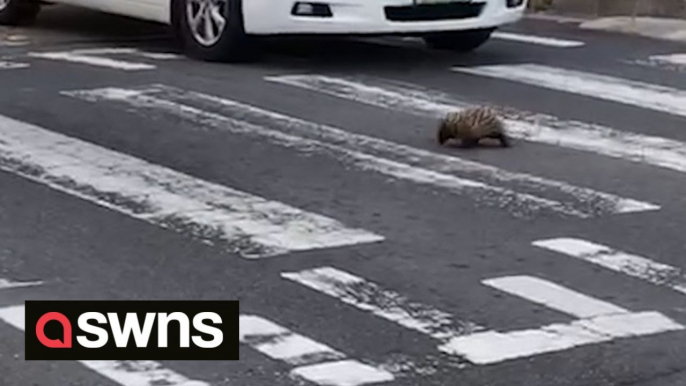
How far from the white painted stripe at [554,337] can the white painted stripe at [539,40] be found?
7.48 metres

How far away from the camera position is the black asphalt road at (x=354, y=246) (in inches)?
227

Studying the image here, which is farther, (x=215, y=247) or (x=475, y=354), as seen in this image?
(x=215, y=247)

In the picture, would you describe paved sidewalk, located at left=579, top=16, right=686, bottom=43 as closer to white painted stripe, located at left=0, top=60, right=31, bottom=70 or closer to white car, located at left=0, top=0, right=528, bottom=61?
white car, located at left=0, top=0, right=528, bottom=61

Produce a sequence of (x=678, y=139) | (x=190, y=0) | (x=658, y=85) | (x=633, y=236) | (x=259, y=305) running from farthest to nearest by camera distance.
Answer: (x=190, y=0) → (x=658, y=85) → (x=678, y=139) → (x=633, y=236) → (x=259, y=305)

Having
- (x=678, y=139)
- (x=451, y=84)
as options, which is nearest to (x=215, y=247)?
(x=678, y=139)

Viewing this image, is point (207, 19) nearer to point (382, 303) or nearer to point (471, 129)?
point (471, 129)

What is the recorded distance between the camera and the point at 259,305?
20.8 feet

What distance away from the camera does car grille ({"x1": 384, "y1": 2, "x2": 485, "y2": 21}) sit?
11.9m

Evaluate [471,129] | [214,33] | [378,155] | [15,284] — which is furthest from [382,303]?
[214,33]

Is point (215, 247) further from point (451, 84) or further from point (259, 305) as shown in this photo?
point (451, 84)

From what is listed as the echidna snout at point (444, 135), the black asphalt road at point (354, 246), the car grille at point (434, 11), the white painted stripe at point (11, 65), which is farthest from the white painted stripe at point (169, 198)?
the car grille at point (434, 11)

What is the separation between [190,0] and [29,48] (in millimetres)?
1381

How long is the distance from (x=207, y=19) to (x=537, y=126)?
127 inches

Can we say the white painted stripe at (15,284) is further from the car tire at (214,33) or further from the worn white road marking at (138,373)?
the car tire at (214,33)
